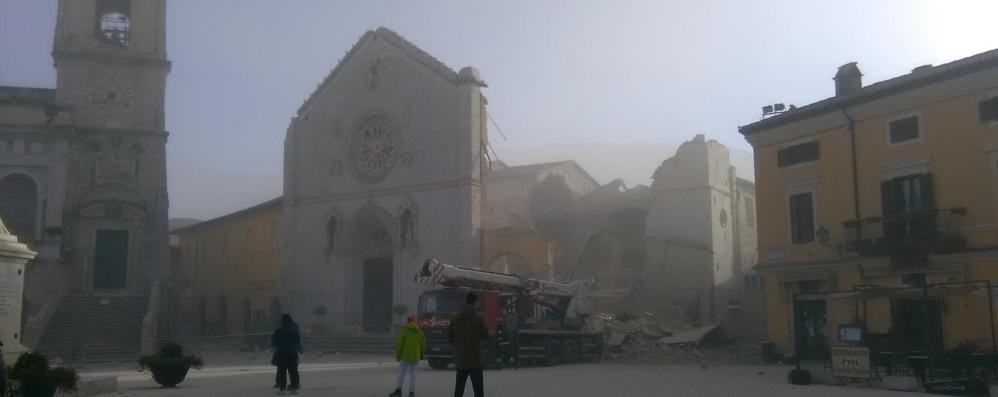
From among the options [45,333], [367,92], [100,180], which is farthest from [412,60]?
[45,333]

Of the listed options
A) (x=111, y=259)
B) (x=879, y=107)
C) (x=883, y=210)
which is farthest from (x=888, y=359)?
(x=111, y=259)

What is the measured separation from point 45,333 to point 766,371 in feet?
85.4

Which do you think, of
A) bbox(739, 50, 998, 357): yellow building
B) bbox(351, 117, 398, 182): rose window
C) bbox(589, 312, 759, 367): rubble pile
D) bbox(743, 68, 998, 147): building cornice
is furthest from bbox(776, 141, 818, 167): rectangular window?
bbox(351, 117, 398, 182): rose window

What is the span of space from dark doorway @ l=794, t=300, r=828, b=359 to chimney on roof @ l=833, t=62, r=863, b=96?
689 cm

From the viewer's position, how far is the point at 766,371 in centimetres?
2580

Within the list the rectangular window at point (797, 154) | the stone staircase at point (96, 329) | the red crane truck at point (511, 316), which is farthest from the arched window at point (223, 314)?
the rectangular window at point (797, 154)

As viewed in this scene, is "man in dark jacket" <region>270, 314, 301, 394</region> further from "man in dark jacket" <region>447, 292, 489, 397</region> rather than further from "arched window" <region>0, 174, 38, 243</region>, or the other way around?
"arched window" <region>0, 174, 38, 243</region>

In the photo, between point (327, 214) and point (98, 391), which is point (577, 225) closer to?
point (327, 214)

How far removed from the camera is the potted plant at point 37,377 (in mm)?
14055

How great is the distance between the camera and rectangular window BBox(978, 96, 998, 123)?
78.3 feet

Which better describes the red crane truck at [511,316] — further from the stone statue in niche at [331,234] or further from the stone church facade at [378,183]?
the stone statue in niche at [331,234]

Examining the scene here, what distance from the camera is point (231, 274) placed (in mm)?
53688

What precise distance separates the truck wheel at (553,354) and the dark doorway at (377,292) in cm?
1401

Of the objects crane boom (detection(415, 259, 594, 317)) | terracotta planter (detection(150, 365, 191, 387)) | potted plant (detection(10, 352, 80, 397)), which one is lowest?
terracotta planter (detection(150, 365, 191, 387))
